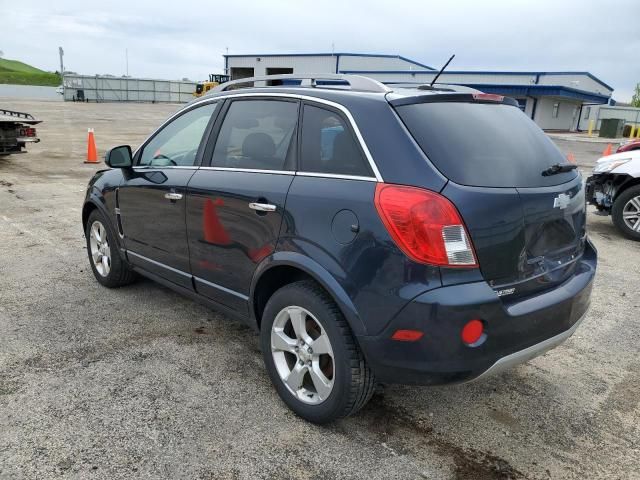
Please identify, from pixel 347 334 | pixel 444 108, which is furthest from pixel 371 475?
pixel 444 108

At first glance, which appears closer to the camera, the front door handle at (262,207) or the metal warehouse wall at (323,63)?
the front door handle at (262,207)

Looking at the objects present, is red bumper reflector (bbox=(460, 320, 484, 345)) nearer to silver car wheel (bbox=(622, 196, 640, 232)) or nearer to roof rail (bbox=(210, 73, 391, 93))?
roof rail (bbox=(210, 73, 391, 93))

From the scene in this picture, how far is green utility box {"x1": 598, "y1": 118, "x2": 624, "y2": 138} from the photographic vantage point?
1460 inches

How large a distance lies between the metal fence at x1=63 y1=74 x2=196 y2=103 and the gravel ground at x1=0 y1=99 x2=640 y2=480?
4978 centimetres

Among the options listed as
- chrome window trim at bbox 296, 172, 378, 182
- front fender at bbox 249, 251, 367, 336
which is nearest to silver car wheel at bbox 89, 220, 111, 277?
front fender at bbox 249, 251, 367, 336

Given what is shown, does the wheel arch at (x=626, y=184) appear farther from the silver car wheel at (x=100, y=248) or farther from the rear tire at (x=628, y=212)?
the silver car wheel at (x=100, y=248)

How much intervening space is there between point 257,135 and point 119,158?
4.80 ft

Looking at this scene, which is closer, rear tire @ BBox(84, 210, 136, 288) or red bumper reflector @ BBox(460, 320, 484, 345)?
red bumper reflector @ BBox(460, 320, 484, 345)

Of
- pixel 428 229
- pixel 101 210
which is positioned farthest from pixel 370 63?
pixel 428 229

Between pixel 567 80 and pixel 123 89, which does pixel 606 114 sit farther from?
pixel 123 89

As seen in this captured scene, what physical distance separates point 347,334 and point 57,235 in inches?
210

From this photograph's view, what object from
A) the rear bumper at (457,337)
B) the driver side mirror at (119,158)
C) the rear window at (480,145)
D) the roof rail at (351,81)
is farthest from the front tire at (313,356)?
the driver side mirror at (119,158)

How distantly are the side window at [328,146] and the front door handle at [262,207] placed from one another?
0.27 m

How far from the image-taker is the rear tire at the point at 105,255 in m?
4.71
